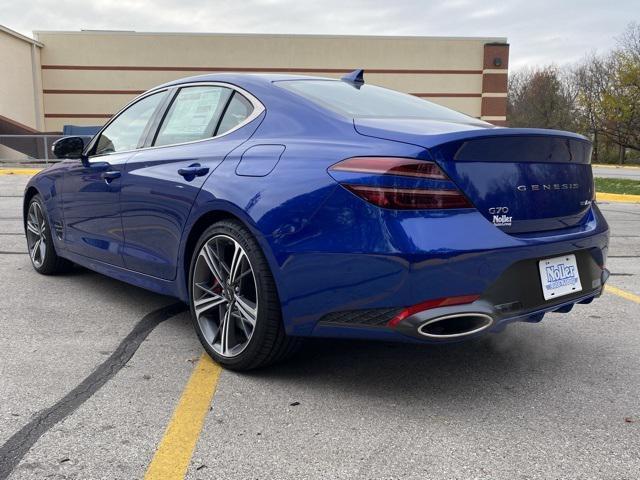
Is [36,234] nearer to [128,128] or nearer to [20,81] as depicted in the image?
[128,128]

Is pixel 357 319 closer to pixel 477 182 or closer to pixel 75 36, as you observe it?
pixel 477 182

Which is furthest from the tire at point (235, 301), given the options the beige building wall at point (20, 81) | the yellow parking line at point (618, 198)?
the beige building wall at point (20, 81)

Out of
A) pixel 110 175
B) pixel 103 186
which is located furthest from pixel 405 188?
pixel 103 186

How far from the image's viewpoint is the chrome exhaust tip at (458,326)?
100 inches

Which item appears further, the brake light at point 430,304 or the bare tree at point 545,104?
the bare tree at point 545,104

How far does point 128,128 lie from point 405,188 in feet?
8.35

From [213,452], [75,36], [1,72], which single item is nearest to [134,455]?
[213,452]

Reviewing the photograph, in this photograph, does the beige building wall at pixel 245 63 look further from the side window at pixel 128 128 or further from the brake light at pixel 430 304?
the brake light at pixel 430 304

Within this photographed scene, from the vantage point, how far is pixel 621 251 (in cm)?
693

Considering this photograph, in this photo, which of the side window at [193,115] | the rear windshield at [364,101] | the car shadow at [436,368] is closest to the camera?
the car shadow at [436,368]

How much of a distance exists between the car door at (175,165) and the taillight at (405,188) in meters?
0.91

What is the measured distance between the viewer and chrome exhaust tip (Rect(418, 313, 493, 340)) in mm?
2545

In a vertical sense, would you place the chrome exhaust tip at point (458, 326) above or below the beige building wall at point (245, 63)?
below

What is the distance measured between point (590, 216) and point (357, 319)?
4.75 ft
